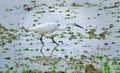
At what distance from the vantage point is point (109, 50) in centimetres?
985

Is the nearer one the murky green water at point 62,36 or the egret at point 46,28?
the murky green water at point 62,36

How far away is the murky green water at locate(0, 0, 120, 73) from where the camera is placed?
361 inches

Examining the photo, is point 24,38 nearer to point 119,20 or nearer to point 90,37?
point 90,37

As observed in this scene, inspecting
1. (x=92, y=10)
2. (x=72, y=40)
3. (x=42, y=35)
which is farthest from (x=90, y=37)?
(x=92, y=10)

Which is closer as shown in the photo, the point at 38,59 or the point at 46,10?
the point at 38,59

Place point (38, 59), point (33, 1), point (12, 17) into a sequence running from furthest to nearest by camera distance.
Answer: point (33, 1) → point (12, 17) → point (38, 59)

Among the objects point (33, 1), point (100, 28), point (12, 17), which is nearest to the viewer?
point (100, 28)

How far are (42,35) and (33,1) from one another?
14.5 ft

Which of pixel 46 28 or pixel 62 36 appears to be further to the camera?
pixel 62 36

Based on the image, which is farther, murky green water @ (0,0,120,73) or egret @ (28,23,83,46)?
egret @ (28,23,83,46)

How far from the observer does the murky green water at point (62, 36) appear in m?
9.17

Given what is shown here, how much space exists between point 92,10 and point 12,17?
2.34m

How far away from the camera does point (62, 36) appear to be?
11.2 meters

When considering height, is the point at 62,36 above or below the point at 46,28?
below
